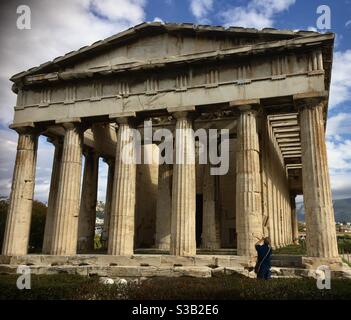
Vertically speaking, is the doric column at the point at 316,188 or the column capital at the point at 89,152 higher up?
the column capital at the point at 89,152

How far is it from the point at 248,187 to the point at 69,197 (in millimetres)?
8655

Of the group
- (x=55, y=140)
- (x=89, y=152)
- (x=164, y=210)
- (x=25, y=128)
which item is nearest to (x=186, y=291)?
(x=164, y=210)

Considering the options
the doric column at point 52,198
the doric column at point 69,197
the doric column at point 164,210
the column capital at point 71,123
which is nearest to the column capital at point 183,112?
the column capital at point 71,123

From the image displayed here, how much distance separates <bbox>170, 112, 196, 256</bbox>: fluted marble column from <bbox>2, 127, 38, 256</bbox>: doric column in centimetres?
793

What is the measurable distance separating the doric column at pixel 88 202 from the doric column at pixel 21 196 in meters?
4.27

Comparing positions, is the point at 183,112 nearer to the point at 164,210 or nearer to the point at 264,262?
the point at 164,210

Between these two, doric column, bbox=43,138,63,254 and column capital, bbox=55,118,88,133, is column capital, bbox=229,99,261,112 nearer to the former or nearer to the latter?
column capital, bbox=55,118,88,133

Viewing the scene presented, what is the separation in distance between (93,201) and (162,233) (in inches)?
212

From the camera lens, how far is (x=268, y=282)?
33.9 feet

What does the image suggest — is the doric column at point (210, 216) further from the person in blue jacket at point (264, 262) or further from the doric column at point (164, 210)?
the person in blue jacket at point (264, 262)

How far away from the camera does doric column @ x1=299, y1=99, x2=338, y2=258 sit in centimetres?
1414

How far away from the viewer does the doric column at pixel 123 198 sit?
55.4 feet

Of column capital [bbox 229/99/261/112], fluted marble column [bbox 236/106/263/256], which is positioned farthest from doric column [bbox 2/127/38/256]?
column capital [bbox 229/99/261/112]

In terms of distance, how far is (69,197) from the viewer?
1806cm
